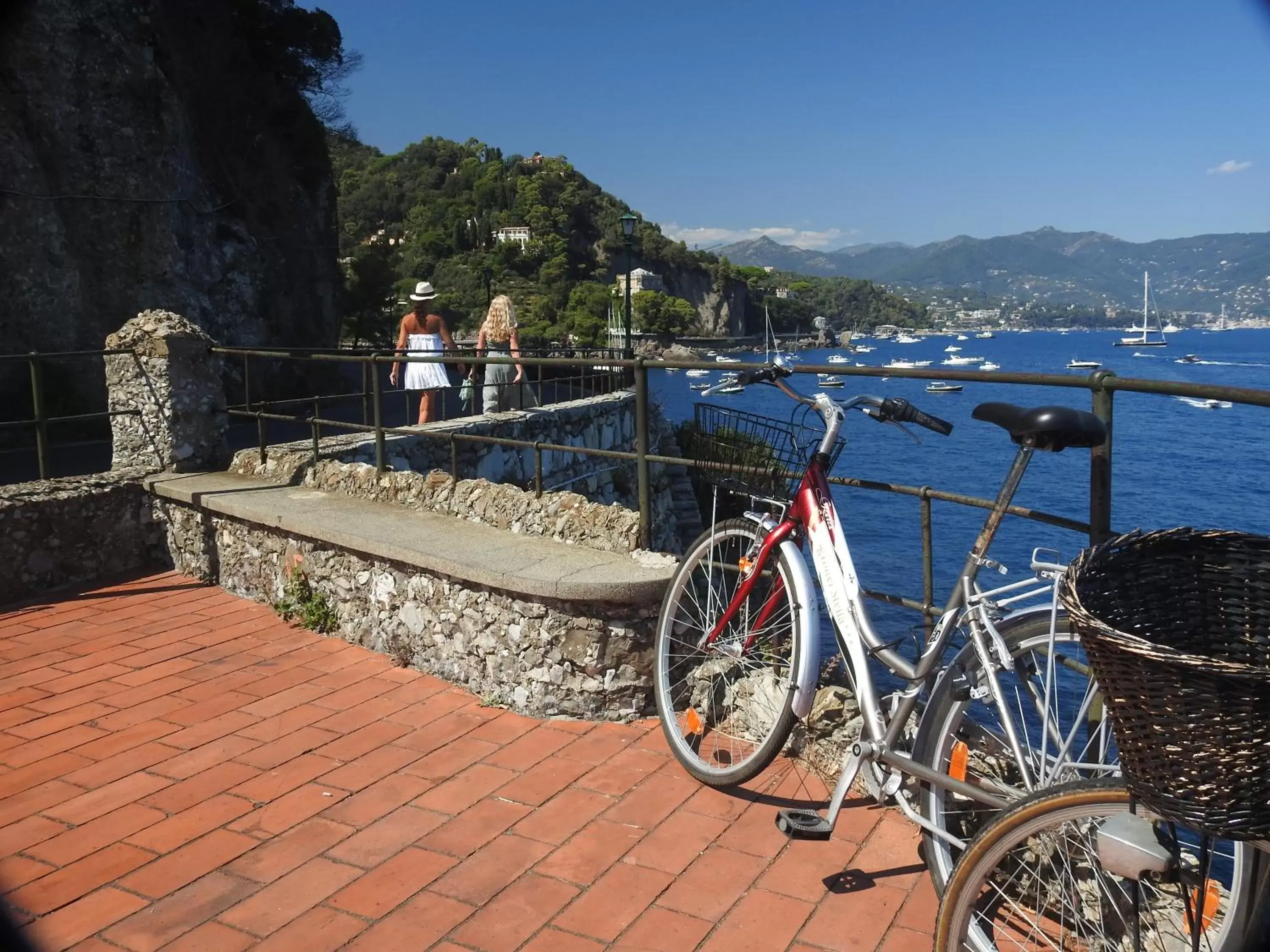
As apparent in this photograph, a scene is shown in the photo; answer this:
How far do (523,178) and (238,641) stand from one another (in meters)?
131

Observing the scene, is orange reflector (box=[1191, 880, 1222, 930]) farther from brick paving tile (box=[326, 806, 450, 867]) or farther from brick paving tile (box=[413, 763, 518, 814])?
brick paving tile (box=[413, 763, 518, 814])

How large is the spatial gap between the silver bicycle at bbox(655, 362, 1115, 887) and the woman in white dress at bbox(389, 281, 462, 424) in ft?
18.5

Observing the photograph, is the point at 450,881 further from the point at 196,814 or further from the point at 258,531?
the point at 258,531

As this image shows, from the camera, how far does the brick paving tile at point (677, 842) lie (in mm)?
2771

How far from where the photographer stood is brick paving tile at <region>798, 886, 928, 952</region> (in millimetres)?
2365

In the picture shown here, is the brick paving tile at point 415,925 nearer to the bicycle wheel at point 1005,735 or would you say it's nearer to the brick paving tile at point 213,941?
the brick paving tile at point 213,941

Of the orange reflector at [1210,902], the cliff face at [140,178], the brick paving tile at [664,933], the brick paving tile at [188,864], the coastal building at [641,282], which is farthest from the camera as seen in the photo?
the coastal building at [641,282]

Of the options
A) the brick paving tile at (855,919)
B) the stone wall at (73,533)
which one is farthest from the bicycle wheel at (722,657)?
the stone wall at (73,533)

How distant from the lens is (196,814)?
3.12 m

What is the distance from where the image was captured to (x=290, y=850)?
2.89 m

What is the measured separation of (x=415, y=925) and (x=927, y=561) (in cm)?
178

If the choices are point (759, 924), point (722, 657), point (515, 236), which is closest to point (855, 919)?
point (759, 924)

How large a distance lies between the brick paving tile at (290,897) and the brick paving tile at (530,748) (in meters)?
0.75

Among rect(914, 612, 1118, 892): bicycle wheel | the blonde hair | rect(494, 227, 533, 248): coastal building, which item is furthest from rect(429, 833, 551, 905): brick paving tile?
rect(494, 227, 533, 248): coastal building
